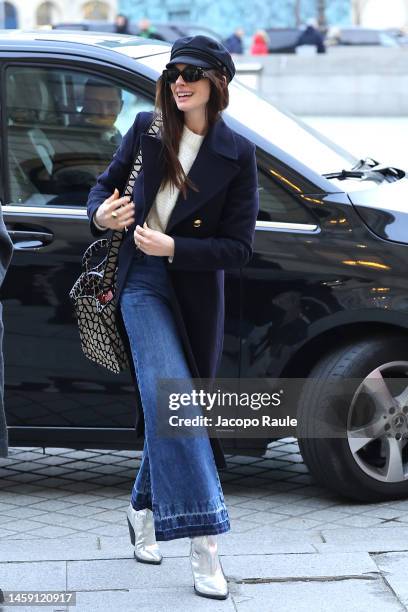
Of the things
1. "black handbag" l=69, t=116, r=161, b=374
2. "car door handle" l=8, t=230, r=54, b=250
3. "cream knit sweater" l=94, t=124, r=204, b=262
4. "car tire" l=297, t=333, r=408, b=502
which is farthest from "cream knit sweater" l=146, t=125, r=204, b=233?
"car tire" l=297, t=333, r=408, b=502

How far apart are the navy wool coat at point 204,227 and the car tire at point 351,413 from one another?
42.4 inches

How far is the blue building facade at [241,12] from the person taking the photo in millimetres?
65500

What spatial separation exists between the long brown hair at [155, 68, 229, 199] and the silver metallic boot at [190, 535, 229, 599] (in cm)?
104

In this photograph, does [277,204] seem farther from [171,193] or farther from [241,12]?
[241,12]

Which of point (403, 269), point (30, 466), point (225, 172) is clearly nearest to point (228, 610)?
point (225, 172)

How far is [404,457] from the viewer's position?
513cm

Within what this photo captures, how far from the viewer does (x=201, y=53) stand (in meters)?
3.84

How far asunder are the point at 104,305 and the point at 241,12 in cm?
6390

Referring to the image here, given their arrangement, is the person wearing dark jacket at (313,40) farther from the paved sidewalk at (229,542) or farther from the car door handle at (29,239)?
the car door handle at (29,239)

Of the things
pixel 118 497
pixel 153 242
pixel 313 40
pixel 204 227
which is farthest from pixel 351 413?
pixel 313 40

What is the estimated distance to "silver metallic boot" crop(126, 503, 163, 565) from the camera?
420cm

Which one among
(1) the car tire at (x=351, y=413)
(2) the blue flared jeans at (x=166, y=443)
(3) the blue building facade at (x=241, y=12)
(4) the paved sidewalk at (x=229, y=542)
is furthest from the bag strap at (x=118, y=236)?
(3) the blue building facade at (x=241, y=12)

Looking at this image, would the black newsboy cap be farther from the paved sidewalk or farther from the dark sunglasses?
the paved sidewalk

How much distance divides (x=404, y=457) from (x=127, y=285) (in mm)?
1708
